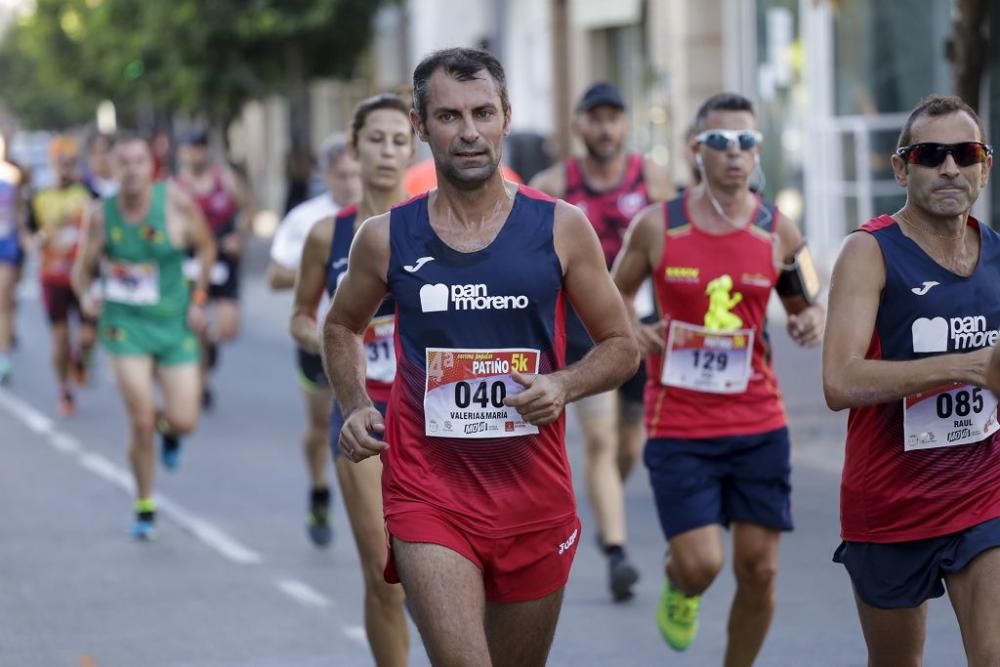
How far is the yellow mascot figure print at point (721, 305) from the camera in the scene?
276 inches

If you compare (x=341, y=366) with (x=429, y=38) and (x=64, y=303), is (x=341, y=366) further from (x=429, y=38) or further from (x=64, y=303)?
(x=429, y=38)

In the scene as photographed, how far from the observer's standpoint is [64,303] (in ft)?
55.4

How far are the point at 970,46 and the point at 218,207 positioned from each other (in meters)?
6.91

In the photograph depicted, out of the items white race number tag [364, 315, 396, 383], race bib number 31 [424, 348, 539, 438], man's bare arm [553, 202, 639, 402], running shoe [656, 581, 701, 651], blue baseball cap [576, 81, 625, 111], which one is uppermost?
blue baseball cap [576, 81, 625, 111]

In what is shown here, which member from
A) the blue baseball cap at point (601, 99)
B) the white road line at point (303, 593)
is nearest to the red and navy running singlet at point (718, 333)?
the white road line at point (303, 593)

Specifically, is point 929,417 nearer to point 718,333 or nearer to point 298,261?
point 718,333

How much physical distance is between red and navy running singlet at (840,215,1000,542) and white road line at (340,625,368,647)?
319 cm

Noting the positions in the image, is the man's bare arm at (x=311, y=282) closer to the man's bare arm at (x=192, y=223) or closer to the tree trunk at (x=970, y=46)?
the man's bare arm at (x=192, y=223)

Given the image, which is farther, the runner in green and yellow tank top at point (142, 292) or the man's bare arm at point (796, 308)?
the runner in green and yellow tank top at point (142, 292)

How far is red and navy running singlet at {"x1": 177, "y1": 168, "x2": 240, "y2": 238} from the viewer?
16406 millimetres

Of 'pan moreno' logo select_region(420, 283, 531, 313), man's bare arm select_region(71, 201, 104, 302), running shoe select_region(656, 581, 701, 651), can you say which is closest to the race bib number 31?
'pan moreno' logo select_region(420, 283, 531, 313)

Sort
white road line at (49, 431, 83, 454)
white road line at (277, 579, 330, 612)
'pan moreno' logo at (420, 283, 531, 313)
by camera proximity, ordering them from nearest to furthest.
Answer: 'pan moreno' logo at (420, 283, 531, 313) < white road line at (277, 579, 330, 612) < white road line at (49, 431, 83, 454)

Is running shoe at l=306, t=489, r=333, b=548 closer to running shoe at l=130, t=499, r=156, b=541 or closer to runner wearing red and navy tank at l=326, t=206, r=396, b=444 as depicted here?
running shoe at l=130, t=499, r=156, b=541

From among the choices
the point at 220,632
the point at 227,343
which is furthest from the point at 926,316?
the point at 227,343
